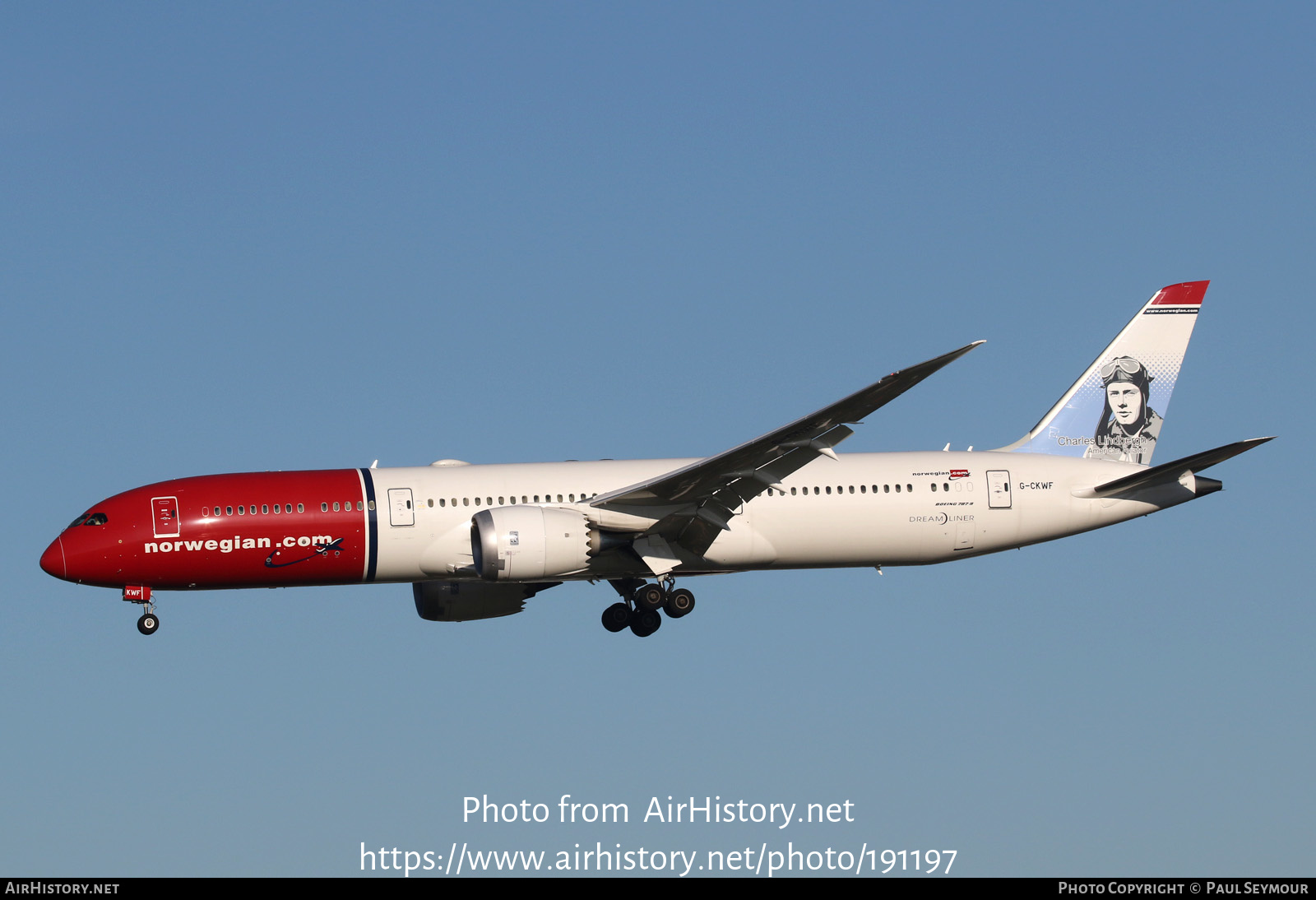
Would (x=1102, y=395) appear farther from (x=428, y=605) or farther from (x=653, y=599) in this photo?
(x=428, y=605)

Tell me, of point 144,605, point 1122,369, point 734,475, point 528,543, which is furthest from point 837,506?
point 144,605

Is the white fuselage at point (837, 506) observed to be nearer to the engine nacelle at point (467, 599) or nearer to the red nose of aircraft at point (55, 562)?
the engine nacelle at point (467, 599)

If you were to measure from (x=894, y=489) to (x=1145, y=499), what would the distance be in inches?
250

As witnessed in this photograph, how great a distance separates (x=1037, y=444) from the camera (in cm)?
3894

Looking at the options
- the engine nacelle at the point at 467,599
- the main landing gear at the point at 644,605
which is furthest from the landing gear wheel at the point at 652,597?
the engine nacelle at the point at 467,599

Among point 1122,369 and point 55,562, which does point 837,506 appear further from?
point 55,562

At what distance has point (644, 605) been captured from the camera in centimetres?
3622

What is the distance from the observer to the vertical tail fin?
39219 millimetres

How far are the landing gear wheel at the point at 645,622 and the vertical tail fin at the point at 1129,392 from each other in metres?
9.88

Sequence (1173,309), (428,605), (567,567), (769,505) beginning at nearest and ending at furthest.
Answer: (567,567) → (769,505) → (428,605) → (1173,309)

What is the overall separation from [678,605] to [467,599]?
550cm

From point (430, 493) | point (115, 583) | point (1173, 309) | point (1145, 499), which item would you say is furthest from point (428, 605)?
point (1173, 309)

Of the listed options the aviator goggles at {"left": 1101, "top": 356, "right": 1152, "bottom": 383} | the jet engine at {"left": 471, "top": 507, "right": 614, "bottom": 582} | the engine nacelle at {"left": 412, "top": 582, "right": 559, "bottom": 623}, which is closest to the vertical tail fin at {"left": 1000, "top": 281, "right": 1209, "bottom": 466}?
the aviator goggles at {"left": 1101, "top": 356, "right": 1152, "bottom": 383}

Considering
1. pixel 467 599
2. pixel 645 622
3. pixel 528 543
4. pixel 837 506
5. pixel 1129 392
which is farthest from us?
pixel 1129 392
